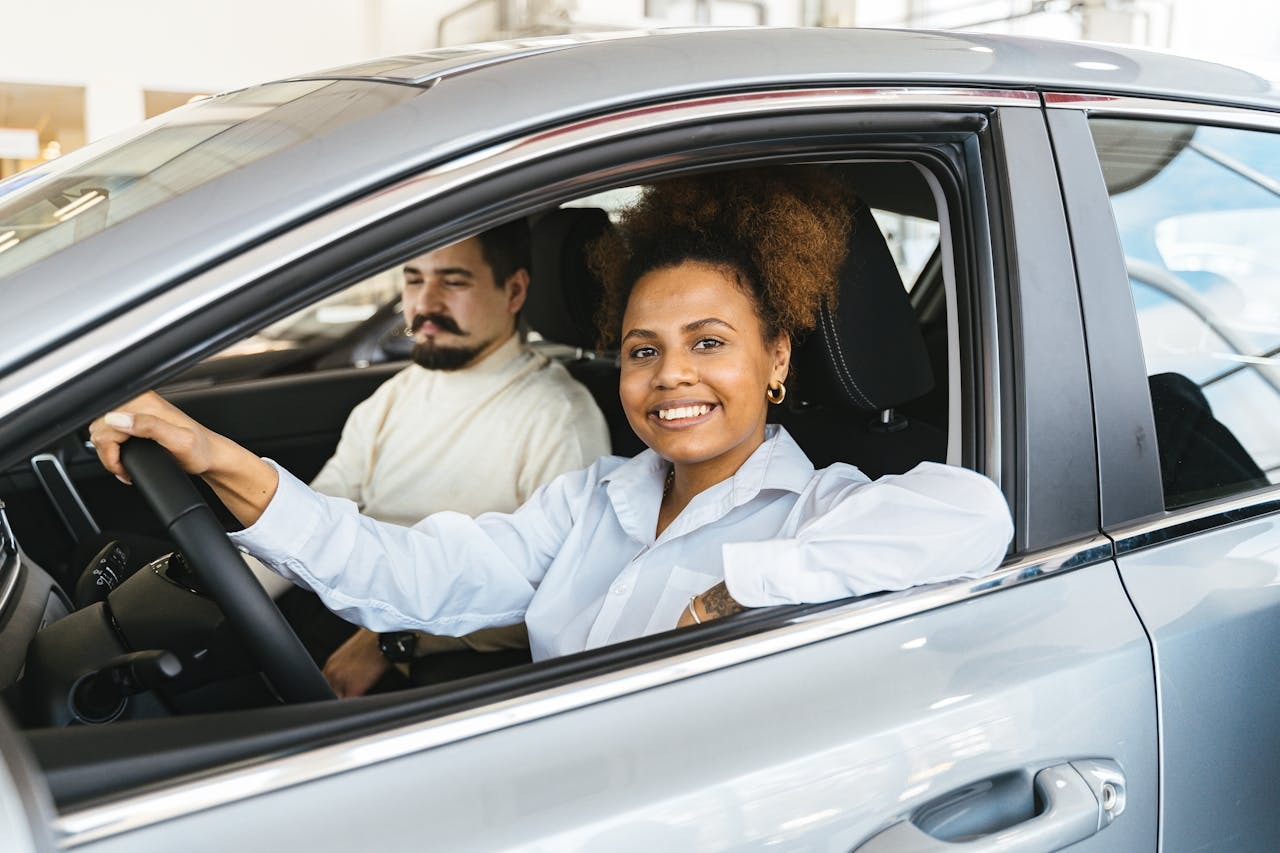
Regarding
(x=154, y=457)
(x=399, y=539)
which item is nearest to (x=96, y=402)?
(x=154, y=457)

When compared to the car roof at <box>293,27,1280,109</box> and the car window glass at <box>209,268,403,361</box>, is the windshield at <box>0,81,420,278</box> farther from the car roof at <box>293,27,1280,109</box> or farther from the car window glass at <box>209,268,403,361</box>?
the car window glass at <box>209,268,403,361</box>

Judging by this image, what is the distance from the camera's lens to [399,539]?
1640 mm

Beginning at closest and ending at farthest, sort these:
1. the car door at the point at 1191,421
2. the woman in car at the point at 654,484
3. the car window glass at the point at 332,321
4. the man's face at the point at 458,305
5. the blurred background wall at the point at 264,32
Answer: the car door at the point at 1191,421, the woman in car at the point at 654,484, the man's face at the point at 458,305, the car window glass at the point at 332,321, the blurred background wall at the point at 264,32

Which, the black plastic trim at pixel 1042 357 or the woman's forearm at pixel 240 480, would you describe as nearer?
the black plastic trim at pixel 1042 357

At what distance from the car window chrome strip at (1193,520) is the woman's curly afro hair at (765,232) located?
50cm

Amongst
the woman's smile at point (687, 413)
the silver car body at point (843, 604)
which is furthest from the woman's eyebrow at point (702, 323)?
the silver car body at point (843, 604)

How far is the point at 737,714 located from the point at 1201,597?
→ 0.55 meters

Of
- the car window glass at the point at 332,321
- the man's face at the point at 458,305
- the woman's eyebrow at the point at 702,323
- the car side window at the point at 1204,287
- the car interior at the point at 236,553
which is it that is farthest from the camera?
the car window glass at the point at 332,321

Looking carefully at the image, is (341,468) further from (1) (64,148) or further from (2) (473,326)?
(1) (64,148)

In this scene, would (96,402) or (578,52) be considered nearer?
(96,402)

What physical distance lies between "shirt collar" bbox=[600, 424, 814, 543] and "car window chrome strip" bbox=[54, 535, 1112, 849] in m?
0.40

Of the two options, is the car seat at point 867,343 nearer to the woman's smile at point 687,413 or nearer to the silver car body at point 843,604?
the woman's smile at point 687,413

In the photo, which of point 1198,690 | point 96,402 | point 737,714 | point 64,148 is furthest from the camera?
point 64,148

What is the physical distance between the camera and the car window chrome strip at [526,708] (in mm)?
782
